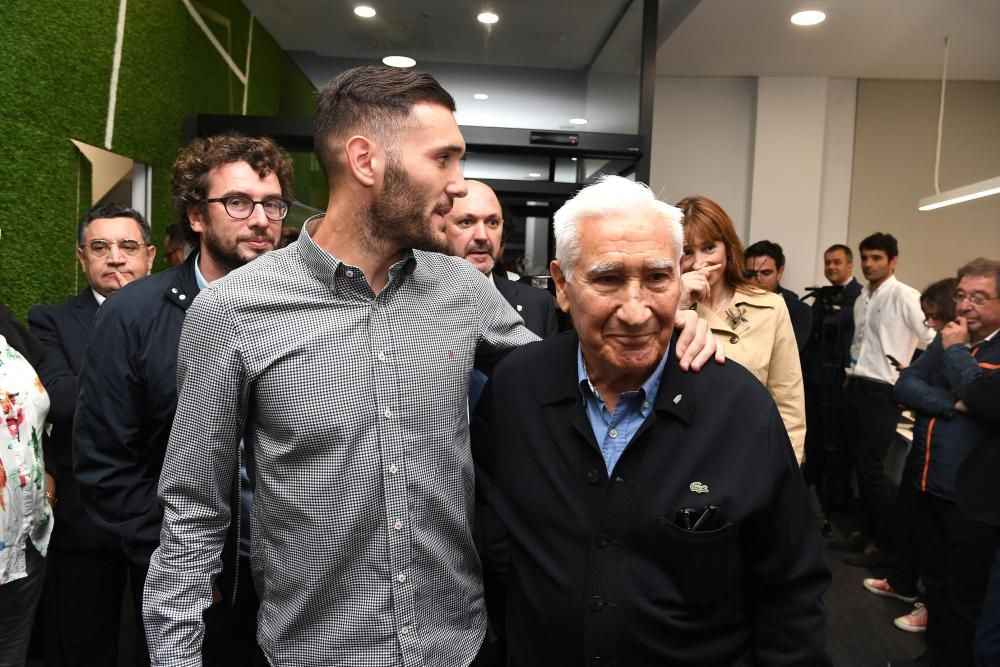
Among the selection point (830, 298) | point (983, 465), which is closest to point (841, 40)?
point (830, 298)

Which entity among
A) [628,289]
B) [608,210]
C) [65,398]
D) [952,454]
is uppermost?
[608,210]

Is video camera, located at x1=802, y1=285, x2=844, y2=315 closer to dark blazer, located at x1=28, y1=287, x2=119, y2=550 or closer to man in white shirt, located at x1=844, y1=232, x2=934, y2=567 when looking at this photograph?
man in white shirt, located at x1=844, y1=232, x2=934, y2=567

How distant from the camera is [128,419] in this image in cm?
159

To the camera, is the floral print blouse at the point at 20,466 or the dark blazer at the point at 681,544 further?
the floral print blouse at the point at 20,466

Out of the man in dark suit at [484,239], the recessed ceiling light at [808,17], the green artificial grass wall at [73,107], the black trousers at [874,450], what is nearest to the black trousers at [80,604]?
the green artificial grass wall at [73,107]

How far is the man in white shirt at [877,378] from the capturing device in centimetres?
443

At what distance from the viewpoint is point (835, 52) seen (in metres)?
6.08

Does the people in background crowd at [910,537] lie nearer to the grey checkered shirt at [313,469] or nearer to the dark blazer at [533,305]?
the dark blazer at [533,305]

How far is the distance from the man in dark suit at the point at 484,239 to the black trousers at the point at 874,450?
300 centimetres

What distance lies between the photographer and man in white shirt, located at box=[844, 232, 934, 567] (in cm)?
443

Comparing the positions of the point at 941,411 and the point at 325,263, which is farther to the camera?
the point at 941,411

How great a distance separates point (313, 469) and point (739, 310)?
1.60m

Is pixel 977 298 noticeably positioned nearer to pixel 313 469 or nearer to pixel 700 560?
pixel 700 560

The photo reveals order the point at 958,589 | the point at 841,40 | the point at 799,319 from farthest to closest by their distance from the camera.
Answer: the point at 841,40 < the point at 799,319 < the point at 958,589
